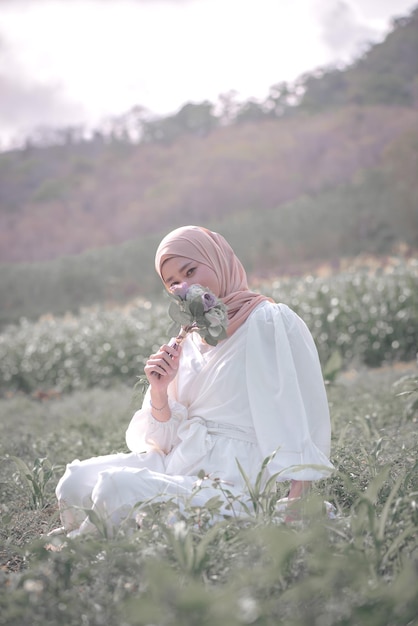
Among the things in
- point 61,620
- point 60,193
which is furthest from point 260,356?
point 60,193

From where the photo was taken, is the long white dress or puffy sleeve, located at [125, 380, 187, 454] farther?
puffy sleeve, located at [125, 380, 187, 454]

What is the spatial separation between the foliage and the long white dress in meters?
4.10

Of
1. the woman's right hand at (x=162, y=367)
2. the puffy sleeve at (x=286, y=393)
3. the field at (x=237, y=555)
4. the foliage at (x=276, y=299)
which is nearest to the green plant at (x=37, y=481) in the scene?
the field at (x=237, y=555)

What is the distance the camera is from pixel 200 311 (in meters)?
2.36

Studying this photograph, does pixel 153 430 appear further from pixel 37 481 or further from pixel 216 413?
pixel 37 481

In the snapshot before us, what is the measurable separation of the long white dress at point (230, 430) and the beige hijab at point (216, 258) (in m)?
0.05

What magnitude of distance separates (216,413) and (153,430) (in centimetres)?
29

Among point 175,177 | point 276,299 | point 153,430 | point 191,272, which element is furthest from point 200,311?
point 175,177

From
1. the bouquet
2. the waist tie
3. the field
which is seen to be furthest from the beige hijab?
the field

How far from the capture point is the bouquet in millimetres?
2344

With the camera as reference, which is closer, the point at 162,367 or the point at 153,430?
the point at 162,367

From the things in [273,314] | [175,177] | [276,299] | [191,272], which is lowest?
[276,299]

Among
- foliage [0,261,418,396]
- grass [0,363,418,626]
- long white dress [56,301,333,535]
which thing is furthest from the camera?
foliage [0,261,418,396]

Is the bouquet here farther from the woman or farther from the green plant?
the green plant
